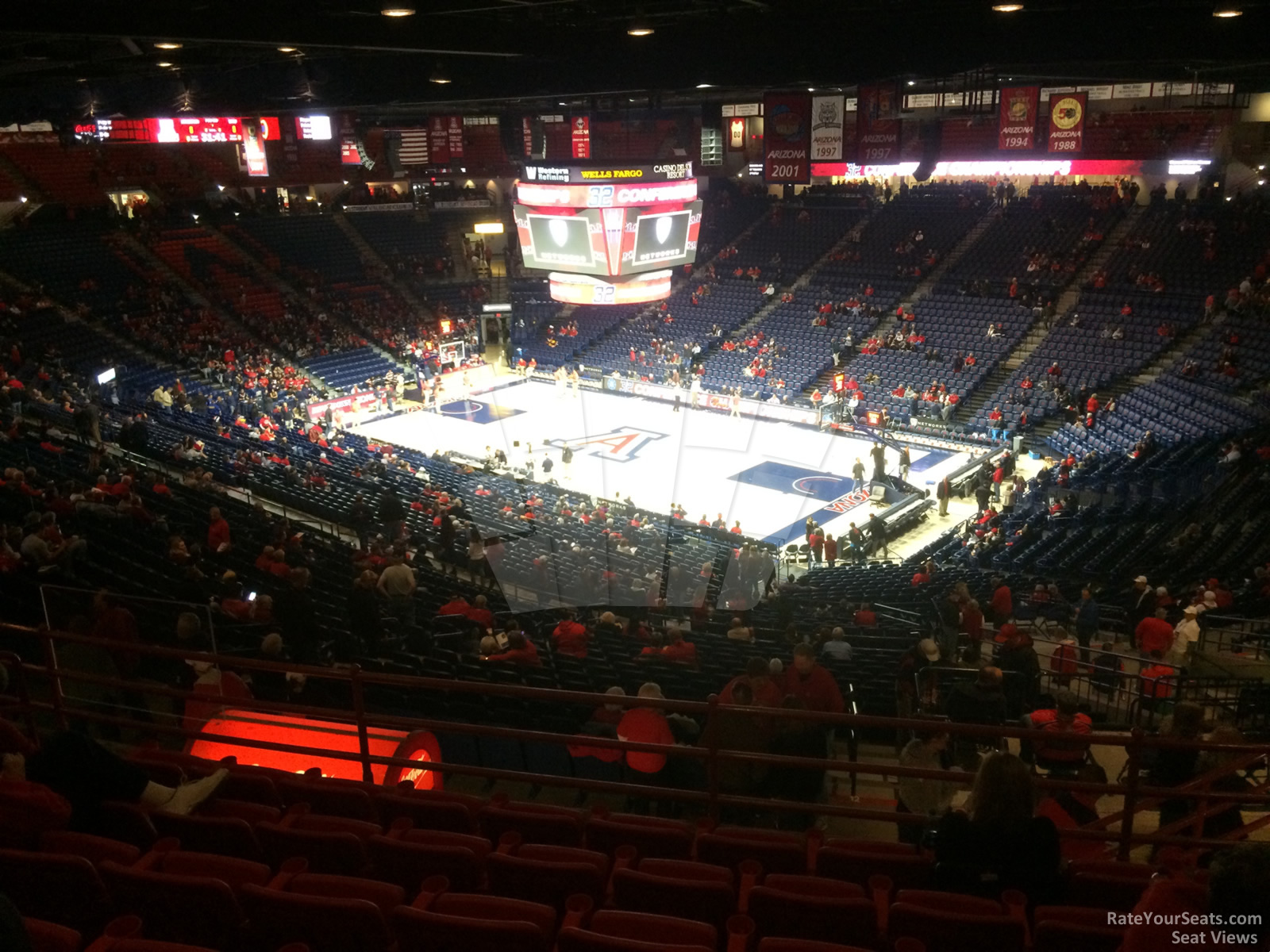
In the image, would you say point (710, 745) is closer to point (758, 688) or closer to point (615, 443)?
point (758, 688)

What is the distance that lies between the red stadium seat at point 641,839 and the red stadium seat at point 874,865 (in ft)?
2.05

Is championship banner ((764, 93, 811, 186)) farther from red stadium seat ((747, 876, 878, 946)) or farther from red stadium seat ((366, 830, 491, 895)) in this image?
red stadium seat ((747, 876, 878, 946))

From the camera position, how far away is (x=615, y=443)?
29.8 m

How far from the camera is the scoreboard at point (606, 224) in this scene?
64.7 feet

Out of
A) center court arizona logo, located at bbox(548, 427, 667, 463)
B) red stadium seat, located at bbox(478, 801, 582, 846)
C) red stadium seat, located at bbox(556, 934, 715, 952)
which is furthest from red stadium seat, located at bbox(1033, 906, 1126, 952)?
center court arizona logo, located at bbox(548, 427, 667, 463)

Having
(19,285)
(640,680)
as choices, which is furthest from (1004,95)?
(19,285)

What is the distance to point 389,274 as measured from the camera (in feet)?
141

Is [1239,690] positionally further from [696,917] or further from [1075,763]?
[696,917]

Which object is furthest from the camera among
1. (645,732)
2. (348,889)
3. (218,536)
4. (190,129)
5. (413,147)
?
(413,147)

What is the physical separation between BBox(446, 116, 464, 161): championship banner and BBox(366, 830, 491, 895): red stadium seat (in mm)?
28721

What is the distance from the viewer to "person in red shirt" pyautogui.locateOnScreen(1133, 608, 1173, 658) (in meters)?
10.9

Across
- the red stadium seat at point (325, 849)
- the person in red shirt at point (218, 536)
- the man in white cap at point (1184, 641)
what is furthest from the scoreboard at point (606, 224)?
the red stadium seat at point (325, 849)

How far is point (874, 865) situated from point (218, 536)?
10.3 m

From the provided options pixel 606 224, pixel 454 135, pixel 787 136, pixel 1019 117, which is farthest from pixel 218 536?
pixel 454 135
